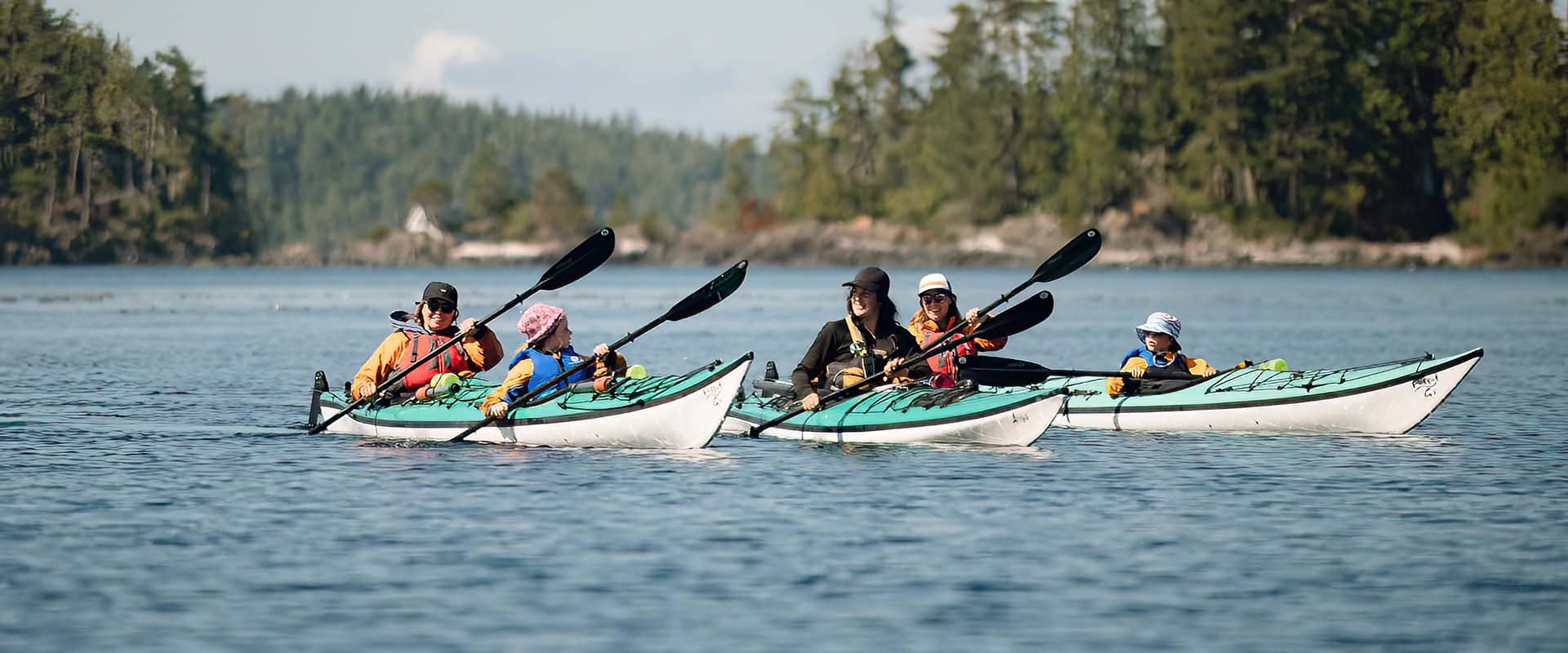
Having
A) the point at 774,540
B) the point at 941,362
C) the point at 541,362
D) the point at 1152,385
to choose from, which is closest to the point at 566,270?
the point at 541,362

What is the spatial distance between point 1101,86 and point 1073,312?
60988 millimetres

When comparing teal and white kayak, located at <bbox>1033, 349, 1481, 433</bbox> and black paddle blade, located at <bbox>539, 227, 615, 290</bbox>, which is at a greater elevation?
black paddle blade, located at <bbox>539, 227, 615, 290</bbox>

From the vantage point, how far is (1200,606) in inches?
424

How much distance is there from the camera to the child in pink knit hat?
57.0 ft

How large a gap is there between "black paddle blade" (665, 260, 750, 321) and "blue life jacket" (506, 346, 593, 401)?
986 mm

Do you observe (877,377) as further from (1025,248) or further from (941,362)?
(1025,248)

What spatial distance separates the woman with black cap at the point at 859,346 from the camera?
17875 millimetres

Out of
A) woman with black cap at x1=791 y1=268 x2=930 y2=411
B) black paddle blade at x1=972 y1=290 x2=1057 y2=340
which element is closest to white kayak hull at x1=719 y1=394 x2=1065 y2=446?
woman with black cap at x1=791 y1=268 x2=930 y2=411

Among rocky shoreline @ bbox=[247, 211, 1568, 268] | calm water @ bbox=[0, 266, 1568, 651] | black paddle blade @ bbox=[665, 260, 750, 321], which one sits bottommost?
calm water @ bbox=[0, 266, 1568, 651]

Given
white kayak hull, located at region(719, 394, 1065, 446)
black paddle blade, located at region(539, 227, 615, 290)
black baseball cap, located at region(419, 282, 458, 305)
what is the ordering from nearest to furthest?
1. white kayak hull, located at region(719, 394, 1065, 446)
2. black baseball cap, located at region(419, 282, 458, 305)
3. black paddle blade, located at region(539, 227, 615, 290)

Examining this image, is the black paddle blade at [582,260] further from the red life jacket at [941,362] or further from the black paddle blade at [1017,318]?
the black paddle blade at [1017,318]

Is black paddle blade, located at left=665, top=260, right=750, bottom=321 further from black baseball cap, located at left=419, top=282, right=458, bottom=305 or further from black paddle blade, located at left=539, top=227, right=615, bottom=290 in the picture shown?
black baseball cap, located at left=419, top=282, right=458, bottom=305

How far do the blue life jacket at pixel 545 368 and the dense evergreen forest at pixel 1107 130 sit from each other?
95146mm

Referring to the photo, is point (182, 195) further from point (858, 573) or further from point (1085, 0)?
point (858, 573)
